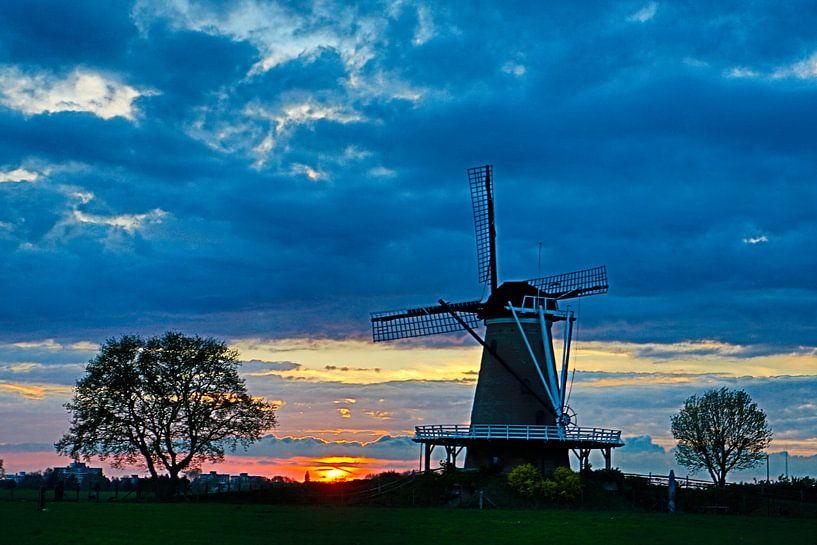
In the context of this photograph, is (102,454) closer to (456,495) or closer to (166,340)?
(166,340)

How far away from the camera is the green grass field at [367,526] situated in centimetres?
3812

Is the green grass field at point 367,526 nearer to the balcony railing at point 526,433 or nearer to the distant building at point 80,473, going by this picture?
the balcony railing at point 526,433

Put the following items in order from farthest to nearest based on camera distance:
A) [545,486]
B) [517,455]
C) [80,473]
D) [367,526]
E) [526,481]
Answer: [80,473] → [517,455] → [526,481] → [545,486] → [367,526]

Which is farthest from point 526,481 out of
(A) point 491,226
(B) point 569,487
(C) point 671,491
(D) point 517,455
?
(A) point 491,226

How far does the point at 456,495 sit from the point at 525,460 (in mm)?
6589

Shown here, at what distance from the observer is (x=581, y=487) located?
62500mm

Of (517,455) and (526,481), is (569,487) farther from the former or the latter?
(517,455)

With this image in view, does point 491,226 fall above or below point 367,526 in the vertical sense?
above

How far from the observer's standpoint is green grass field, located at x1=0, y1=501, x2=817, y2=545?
38.1 metres

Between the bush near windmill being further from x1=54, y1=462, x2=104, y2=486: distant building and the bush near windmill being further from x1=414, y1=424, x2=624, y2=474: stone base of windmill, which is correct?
x1=54, y1=462, x2=104, y2=486: distant building

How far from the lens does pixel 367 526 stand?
144ft

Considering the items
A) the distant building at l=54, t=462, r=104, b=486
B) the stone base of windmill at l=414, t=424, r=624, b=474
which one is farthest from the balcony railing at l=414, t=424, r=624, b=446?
the distant building at l=54, t=462, r=104, b=486

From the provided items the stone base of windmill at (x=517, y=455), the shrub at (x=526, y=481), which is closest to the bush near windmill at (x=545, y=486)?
the shrub at (x=526, y=481)

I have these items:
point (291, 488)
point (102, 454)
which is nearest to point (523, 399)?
point (291, 488)
